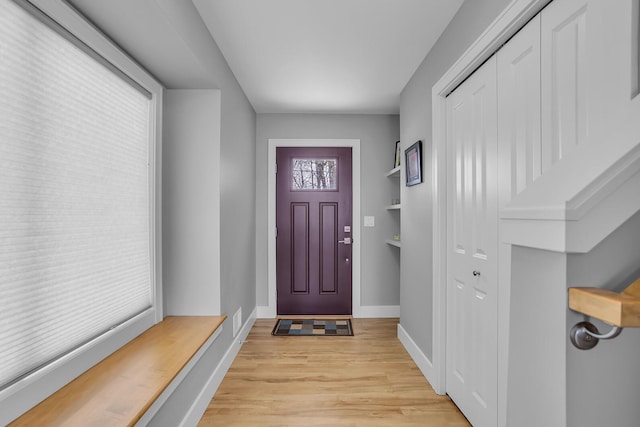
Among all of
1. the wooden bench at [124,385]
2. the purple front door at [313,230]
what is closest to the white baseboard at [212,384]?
the wooden bench at [124,385]

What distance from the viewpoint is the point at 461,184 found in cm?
204

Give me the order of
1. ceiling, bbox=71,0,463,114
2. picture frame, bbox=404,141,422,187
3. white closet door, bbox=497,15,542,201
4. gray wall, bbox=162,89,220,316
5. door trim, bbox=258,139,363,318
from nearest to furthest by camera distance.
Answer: white closet door, bbox=497,15,542,201, ceiling, bbox=71,0,463,114, gray wall, bbox=162,89,220,316, picture frame, bbox=404,141,422,187, door trim, bbox=258,139,363,318

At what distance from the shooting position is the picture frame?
264cm

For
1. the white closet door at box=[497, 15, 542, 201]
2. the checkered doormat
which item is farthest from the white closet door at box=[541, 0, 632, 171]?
the checkered doormat

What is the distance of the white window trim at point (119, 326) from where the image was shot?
1.16 meters

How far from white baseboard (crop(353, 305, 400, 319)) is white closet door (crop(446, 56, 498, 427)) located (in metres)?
1.75

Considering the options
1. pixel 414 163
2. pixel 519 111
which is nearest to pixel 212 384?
pixel 414 163

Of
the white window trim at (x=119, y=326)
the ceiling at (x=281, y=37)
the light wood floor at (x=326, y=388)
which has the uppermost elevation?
the ceiling at (x=281, y=37)

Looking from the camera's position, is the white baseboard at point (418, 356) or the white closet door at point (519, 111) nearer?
the white closet door at point (519, 111)

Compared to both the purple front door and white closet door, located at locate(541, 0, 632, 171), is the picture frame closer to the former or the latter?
the purple front door

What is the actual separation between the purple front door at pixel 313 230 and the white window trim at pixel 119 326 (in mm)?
1891

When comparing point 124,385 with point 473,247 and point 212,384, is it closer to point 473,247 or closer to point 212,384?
point 212,384

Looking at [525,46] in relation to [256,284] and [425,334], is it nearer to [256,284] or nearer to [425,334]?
[425,334]

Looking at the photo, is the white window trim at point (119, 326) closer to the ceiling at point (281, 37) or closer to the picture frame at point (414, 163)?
the ceiling at point (281, 37)
